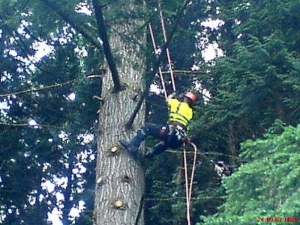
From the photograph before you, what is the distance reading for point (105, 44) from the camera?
211 inches

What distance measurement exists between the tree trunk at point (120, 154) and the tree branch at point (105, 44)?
15 cm

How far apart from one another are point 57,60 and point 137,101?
493 centimetres

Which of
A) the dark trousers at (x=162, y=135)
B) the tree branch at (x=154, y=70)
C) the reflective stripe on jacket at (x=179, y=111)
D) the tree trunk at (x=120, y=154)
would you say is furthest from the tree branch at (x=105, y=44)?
the reflective stripe on jacket at (x=179, y=111)

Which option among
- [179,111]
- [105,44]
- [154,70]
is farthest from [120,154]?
[179,111]

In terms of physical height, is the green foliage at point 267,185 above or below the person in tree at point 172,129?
below

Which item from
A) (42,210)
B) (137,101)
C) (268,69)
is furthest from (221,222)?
(42,210)

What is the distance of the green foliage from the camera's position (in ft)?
15.5

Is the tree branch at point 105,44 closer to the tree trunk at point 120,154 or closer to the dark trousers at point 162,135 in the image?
the tree trunk at point 120,154

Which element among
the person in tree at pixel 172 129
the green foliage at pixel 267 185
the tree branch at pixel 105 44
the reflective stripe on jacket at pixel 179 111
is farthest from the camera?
the reflective stripe on jacket at pixel 179 111

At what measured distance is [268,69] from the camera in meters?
7.60

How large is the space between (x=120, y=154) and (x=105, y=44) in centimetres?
99

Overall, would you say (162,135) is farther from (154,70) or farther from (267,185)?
(267,185)

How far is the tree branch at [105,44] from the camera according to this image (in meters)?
5.03

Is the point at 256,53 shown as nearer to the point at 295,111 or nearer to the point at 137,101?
the point at 295,111
